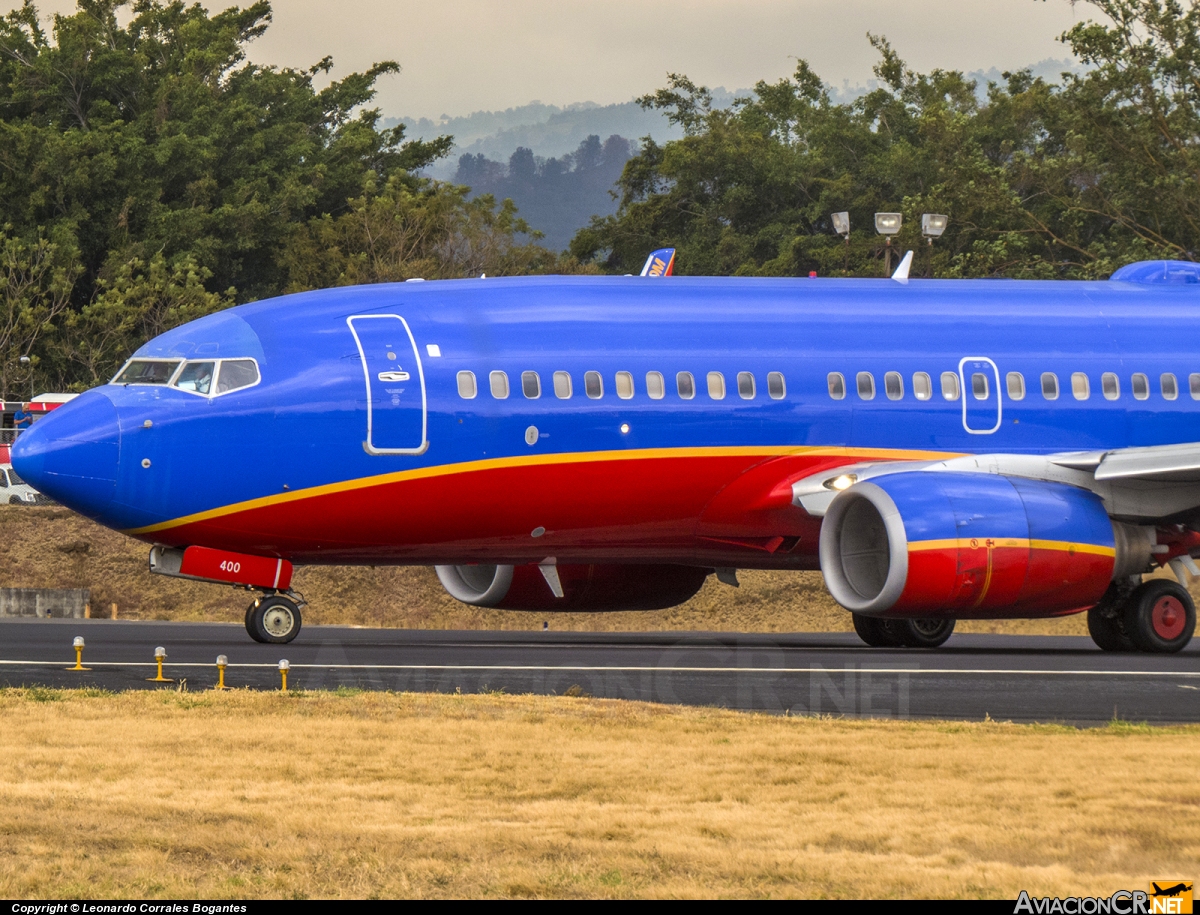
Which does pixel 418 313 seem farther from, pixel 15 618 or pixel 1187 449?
pixel 15 618

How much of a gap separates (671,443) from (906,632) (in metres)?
5.60

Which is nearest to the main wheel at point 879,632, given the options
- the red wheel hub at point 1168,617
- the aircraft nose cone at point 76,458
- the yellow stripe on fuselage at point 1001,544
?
the red wheel hub at point 1168,617

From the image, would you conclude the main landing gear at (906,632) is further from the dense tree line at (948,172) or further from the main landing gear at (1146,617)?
the dense tree line at (948,172)

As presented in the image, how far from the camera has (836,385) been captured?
2375cm

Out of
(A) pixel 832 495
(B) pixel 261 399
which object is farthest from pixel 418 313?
(A) pixel 832 495

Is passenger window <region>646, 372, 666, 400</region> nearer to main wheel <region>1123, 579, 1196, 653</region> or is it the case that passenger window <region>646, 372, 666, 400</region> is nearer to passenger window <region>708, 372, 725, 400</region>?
passenger window <region>708, 372, 725, 400</region>

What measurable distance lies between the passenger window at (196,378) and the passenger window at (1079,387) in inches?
476

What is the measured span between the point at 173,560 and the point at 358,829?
1328 cm

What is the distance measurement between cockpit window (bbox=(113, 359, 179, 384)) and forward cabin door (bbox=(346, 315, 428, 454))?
2.34 m

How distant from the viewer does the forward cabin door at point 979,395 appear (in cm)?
2436

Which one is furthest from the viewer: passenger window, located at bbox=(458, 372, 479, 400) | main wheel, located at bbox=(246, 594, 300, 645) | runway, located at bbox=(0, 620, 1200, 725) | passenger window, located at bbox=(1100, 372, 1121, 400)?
passenger window, located at bbox=(1100, 372, 1121, 400)

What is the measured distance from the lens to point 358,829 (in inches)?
364

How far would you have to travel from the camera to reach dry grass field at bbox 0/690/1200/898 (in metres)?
8.16

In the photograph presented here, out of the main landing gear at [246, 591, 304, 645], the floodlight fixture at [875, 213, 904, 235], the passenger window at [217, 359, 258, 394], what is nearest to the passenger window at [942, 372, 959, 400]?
the main landing gear at [246, 591, 304, 645]
